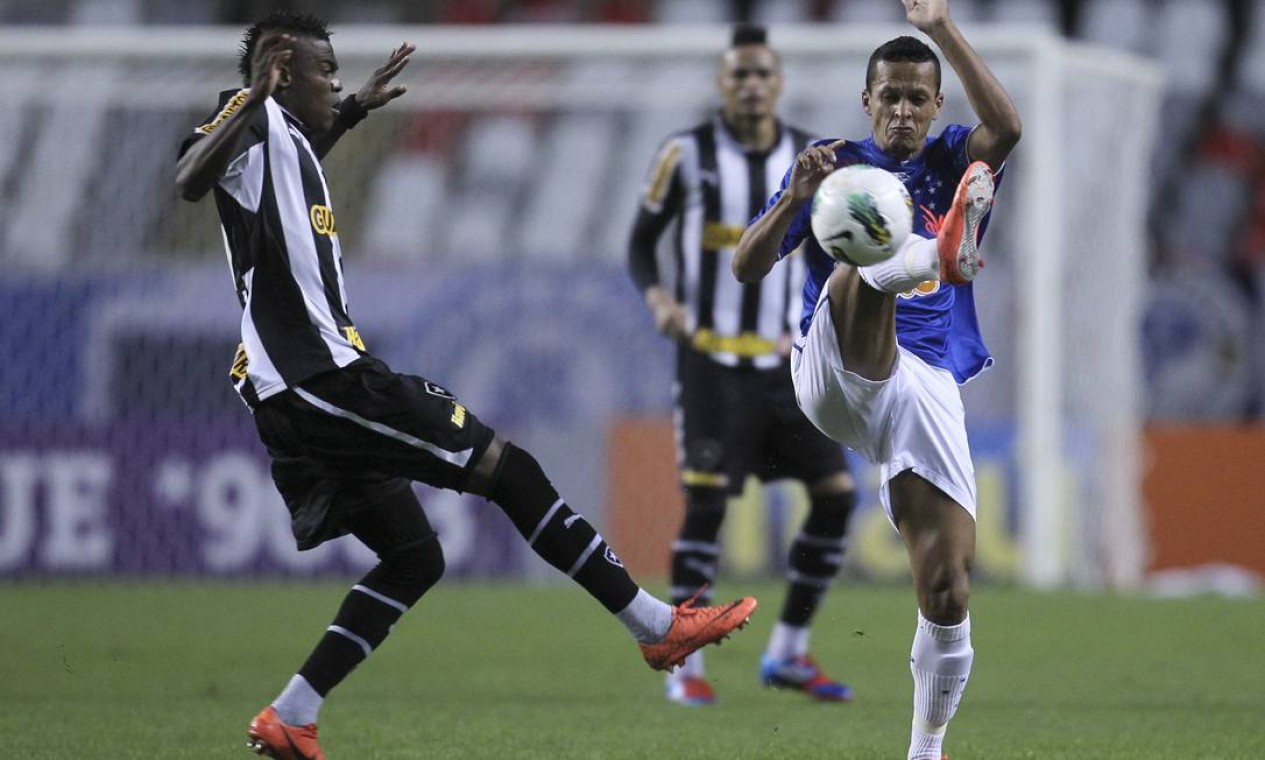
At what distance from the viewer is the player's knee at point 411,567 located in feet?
16.7

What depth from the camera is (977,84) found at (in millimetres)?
4598

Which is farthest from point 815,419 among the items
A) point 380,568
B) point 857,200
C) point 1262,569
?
point 1262,569

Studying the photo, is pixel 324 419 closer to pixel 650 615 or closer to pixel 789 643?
pixel 650 615

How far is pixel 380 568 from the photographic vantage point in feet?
16.8

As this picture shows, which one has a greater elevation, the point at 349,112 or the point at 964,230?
the point at 349,112

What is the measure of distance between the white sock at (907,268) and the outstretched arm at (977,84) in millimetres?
477

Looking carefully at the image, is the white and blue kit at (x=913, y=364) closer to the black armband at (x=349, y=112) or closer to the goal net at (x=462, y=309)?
the black armband at (x=349, y=112)

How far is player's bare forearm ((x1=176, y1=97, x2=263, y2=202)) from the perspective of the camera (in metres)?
4.52

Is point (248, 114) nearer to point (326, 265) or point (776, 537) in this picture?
point (326, 265)

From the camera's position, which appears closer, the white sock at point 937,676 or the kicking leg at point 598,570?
the white sock at point 937,676

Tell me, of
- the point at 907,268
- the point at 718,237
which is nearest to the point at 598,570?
the point at 907,268

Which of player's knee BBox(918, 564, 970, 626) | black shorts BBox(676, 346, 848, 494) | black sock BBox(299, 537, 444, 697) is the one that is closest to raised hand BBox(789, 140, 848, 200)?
player's knee BBox(918, 564, 970, 626)

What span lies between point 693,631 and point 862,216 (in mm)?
1305

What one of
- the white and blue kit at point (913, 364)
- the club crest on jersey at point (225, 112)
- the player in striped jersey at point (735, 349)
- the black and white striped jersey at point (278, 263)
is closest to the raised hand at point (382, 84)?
the black and white striped jersey at point (278, 263)
